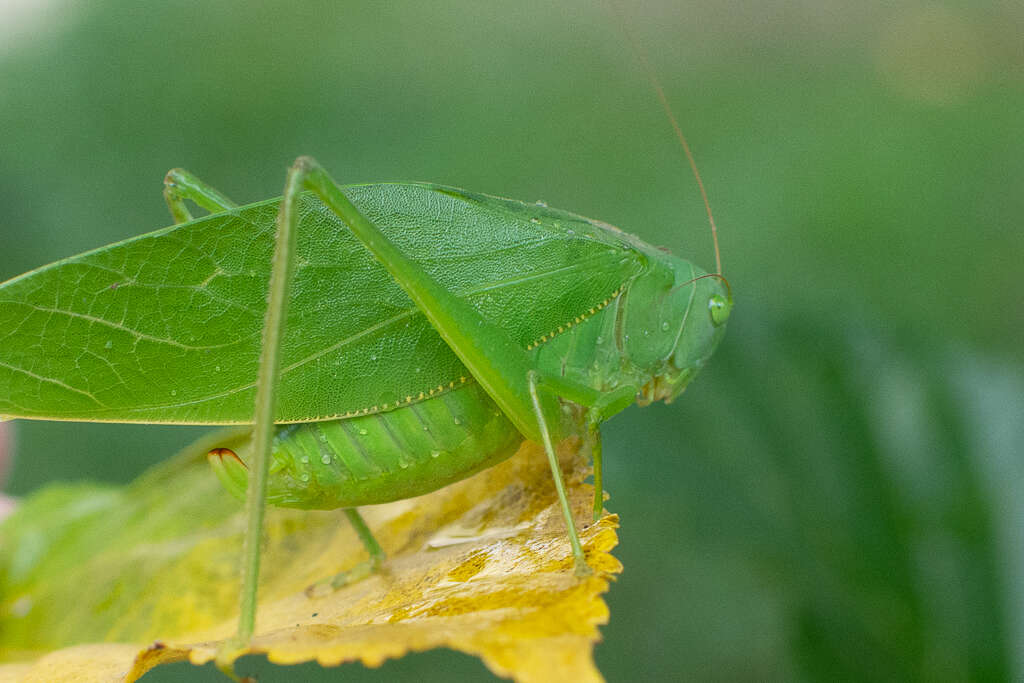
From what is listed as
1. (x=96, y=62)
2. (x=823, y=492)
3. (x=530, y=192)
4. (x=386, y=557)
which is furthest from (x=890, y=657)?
(x=96, y=62)

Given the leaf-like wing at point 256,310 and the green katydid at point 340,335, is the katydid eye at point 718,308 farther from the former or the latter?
the leaf-like wing at point 256,310

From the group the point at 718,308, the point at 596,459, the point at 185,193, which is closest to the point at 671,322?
the point at 718,308

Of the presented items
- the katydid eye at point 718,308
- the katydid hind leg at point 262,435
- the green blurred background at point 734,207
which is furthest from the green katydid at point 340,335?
the green blurred background at point 734,207

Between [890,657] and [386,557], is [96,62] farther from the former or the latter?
[890,657]

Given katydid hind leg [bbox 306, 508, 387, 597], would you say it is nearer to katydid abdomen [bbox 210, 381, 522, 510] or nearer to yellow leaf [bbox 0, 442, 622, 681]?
yellow leaf [bbox 0, 442, 622, 681]

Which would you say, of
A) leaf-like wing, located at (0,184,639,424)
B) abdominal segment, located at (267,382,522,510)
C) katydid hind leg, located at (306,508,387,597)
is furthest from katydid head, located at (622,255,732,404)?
katydid hind leg, located at (306,508,387,597)

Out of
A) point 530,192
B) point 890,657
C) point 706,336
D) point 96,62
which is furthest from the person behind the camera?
point 96,62
